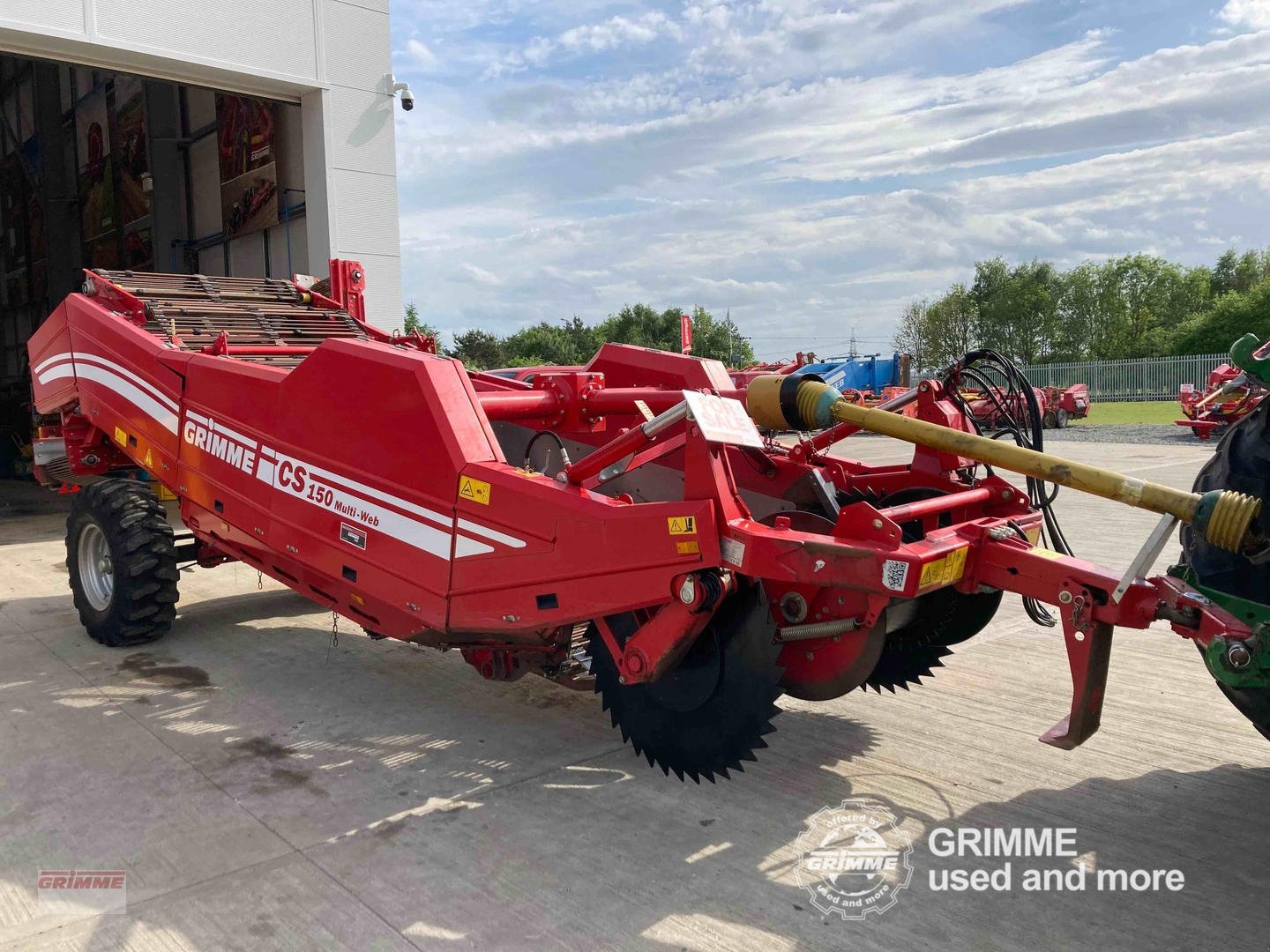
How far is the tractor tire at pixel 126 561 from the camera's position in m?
5.48

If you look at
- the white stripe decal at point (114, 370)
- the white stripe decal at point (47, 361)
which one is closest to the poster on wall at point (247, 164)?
the white stripe decal at point (47, 361)

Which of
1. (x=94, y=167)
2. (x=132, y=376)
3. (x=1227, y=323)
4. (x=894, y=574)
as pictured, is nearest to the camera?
(x=894, y=574)

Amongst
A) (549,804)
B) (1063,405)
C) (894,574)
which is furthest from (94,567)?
(1063,405)

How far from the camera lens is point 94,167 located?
19.2 meters

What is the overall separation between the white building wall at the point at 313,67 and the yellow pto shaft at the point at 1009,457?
9118 mm

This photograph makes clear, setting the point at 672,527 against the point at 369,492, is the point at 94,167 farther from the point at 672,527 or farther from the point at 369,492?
the point at 672,527

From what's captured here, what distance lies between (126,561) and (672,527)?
358 centimetres

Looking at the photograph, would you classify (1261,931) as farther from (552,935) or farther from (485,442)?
(485,442)

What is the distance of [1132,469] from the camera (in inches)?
520

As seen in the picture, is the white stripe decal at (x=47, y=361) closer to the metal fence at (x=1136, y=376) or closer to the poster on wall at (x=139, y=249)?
the poster on wall at (x=139, y=249)

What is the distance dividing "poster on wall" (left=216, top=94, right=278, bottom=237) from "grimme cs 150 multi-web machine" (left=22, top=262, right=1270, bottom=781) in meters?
8.68

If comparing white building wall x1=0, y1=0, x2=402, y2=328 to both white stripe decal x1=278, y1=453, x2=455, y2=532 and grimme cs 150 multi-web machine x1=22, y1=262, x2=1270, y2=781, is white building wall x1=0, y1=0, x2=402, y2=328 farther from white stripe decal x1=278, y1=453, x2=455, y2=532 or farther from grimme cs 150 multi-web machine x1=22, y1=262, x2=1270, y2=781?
white stripe decal x1=278, y1=453, x2=455, y2=532

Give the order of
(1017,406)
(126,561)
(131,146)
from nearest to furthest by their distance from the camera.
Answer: (1017,406)
(126,561)
(131,146)

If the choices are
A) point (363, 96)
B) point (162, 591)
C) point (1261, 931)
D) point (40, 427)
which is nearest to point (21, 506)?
point (363, 96)
